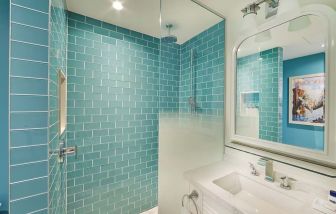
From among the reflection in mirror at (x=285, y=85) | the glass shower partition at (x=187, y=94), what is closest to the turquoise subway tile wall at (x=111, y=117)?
the glass shower partition at (x=187, y=94)

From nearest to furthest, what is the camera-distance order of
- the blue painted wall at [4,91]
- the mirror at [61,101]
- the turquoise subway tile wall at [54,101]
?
the turquoise subway tile wall at [54,101]
the blue painted wall at [4,91]
the mirror at [61,101]

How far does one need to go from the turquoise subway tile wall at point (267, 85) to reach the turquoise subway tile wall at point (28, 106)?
4.86 feet

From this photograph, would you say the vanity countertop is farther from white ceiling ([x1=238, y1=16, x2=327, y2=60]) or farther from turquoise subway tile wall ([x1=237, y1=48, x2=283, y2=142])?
white ceiling ([x1=238, y1=16, x2=327, y2=60])

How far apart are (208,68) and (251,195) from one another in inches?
46.4

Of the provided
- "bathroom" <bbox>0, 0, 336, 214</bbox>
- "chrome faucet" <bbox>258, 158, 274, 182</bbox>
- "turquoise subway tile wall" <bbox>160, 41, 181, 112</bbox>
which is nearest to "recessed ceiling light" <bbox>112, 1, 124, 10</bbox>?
"bathroom" <bbox>0, 0, 336, 214</bbox>

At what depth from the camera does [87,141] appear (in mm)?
1810

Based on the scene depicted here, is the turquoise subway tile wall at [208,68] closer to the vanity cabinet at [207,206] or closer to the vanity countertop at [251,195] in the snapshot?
the vanity countertop at [251,195]

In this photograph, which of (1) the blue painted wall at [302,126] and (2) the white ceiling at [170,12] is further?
(2) the white ceiling at [170,12]

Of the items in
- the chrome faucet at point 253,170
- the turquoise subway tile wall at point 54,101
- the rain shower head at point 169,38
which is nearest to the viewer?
the turquoise subway tile wall at point 54,101

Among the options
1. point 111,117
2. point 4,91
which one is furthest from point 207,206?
point 4,91

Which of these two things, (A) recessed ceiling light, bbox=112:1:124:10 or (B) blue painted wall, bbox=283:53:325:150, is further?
(A) recessed ceiling light, bbox=112:1:124:10

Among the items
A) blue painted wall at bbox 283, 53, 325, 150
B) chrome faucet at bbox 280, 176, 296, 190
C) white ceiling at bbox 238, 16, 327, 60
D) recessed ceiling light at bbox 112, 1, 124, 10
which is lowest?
chrome faucet at bbox 280, 176, 296, 190

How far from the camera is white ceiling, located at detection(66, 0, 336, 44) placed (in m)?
1.52

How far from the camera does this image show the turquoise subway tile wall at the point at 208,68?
5.35 ft
